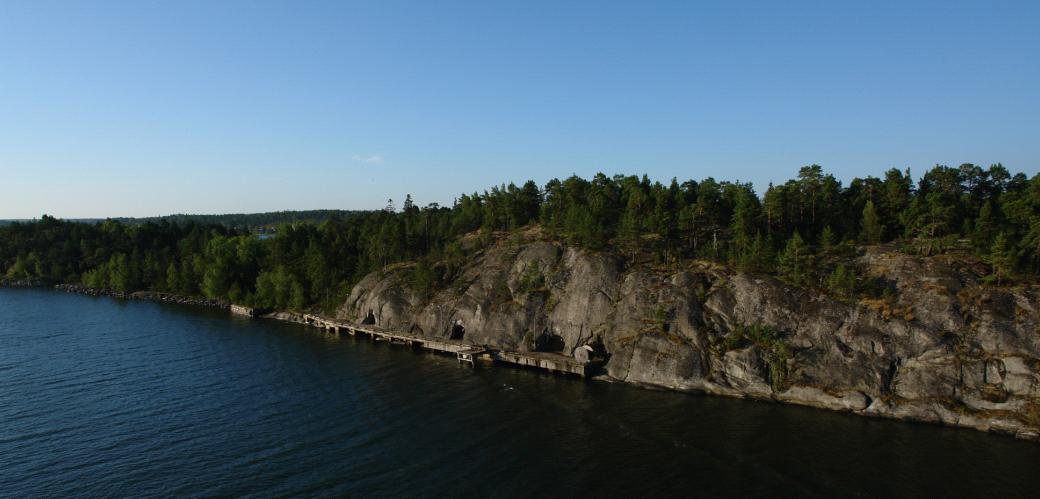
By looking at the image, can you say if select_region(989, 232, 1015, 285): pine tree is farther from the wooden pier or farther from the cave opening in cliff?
the cave opening in cliff

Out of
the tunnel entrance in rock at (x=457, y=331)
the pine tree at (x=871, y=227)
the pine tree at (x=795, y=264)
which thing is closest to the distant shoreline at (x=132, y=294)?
the tunnel entrance in rock at (x=457, y=331)

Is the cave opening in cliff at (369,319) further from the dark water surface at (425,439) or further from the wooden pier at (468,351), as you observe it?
the dark water surface at (425,439)

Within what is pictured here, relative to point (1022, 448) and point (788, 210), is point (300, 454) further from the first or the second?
point (788, 210)

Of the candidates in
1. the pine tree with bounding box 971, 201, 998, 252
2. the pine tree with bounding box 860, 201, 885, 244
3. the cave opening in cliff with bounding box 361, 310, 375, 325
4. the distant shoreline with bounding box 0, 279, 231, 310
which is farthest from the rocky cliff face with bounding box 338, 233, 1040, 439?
the distant shoreline with bounding box 0, 279, 231, 310

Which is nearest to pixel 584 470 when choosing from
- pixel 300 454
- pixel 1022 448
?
pixel 300 454

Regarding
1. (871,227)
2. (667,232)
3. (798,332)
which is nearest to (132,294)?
(667,232)

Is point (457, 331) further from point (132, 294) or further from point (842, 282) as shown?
point (132, 294)

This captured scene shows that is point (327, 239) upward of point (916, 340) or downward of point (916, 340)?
upward
